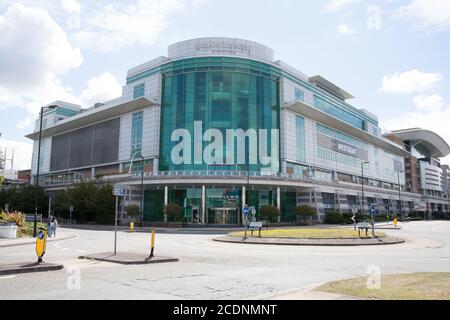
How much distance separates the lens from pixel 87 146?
89.0m

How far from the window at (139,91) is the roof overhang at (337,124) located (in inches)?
1100

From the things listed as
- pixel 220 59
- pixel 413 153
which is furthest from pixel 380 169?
pixel 220 59

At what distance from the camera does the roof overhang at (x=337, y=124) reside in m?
76.9

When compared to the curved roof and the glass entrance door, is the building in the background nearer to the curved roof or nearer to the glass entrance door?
the curved roof

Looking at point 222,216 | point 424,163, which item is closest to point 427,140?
point 424,163

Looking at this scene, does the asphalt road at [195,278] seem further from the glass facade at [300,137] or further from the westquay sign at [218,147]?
the glass facade at [300,137]

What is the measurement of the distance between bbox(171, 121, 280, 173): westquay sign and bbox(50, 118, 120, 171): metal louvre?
60.2 ft

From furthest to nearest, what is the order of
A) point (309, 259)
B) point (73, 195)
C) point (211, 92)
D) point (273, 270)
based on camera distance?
1. point (211, 92)
2. point (73, 195)
3. point (309, 259)
4. point (273, 270)

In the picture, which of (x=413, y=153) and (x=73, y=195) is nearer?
(x=73, y=195)

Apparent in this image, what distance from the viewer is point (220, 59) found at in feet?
230

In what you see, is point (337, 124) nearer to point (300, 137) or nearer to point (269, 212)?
point (300, 137)

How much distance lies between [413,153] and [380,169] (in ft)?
131
